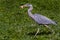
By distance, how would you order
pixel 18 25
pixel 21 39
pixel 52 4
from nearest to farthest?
pixel 21 39 < pixel 18 25 < pixel 52 4

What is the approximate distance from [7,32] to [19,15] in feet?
11.2

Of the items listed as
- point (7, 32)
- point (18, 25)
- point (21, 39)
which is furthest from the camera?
point (18, 25)

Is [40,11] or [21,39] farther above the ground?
[21,39]

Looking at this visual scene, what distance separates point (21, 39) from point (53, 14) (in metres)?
4.71

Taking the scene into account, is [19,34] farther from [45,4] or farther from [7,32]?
[45,4]

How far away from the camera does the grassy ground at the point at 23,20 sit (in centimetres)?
1096

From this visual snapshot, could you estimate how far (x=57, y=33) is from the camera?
11.2 metres

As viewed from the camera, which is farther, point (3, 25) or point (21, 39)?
point (3, 25)

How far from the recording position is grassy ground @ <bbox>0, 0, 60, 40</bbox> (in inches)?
432

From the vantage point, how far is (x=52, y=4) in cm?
1661

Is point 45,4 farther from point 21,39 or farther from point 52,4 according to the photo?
point 21,39

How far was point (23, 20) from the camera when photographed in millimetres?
13750

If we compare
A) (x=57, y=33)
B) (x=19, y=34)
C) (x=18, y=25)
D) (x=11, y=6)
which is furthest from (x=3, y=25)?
(x=11, y=6)

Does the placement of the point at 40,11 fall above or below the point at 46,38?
below
